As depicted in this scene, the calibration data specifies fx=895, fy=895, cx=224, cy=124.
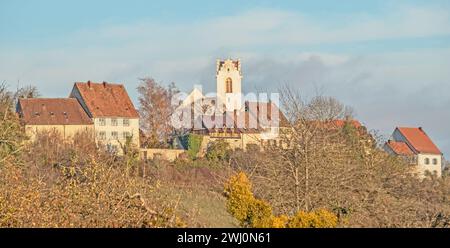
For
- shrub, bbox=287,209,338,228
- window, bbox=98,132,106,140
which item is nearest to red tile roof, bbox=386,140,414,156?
window, bbox=98,132,106,140

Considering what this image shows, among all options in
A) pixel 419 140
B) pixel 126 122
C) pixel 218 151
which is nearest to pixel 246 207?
pixel 218 151

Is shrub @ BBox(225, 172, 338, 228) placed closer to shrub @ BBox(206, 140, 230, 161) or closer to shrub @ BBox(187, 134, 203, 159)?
shrub @ BBox(206, 140, 230, 161)

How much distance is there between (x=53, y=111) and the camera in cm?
5878

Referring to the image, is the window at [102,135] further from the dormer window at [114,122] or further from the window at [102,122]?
the dormer window at [114,122]

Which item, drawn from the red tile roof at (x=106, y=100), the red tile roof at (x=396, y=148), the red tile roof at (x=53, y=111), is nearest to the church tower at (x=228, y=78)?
the red tile roof at (x=106, y=100)

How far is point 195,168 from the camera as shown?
1822 inches

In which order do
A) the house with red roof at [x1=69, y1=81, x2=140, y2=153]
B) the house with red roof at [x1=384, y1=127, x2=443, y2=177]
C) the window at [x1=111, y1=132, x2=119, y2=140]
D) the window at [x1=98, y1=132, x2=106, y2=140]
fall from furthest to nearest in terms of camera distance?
1. the house with red roof at [x1=384, y1=127, x2=443, y2=177]
2. the house with red roof at [x1=69, y1=81, x2=140, y2=153]
3. the window at [x1=111, y1=132, x2=119, y2=140]
4. the window at [x1=98, y1=132, x2=106, y2=140]

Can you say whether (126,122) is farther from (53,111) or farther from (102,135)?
(53,111)

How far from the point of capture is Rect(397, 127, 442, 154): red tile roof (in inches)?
2699

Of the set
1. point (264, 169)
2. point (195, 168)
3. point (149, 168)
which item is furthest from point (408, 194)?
point (195, 168)

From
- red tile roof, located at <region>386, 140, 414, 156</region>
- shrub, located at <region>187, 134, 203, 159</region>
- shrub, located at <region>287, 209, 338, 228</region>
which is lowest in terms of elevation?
shrub, located at <region>287, 209, 338, 228</region>

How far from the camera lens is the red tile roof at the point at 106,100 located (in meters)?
62.7
